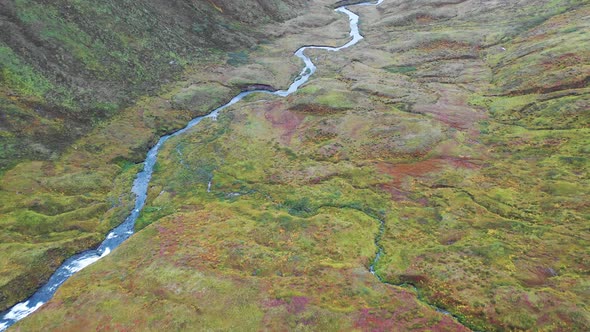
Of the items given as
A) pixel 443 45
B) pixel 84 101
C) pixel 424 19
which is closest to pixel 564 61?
pixel 443 45

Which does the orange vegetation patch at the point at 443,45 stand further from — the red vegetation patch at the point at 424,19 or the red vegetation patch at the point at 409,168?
the red vegetation patch at the point at 409,168

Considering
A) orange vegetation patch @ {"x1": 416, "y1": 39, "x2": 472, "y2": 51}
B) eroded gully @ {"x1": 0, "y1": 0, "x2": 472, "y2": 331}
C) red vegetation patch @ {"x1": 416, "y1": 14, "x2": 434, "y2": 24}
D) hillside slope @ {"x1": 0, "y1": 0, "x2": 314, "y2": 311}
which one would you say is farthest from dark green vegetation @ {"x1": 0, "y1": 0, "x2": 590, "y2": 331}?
red vegetation patch @ {"x1": 416, "y1": 14, "x2": 434, "y2": 24}

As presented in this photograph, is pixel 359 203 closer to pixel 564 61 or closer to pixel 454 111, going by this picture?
pixel 454 111

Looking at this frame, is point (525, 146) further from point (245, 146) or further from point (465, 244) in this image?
point (245, 146)

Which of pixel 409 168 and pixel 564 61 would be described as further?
pixel 564 61

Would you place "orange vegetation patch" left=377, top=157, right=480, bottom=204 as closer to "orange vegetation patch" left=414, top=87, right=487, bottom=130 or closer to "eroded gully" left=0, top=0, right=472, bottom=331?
"eroded gully" left=0, top=0, right=472, bottom=331

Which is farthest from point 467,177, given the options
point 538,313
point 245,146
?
point 245,146

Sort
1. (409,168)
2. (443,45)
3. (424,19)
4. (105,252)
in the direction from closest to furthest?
(105,252) < (409,168) < (443,45) < (424,19)
